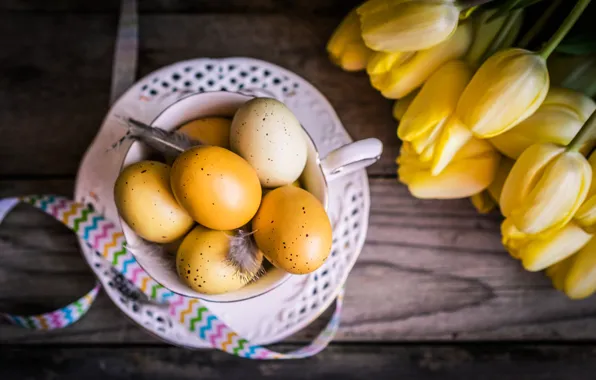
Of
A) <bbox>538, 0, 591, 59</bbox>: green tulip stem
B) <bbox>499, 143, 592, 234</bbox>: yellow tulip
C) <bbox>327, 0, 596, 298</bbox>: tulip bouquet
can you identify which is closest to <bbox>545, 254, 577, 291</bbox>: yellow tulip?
<bbox>327, 0, 596, 298</bbox>: tulip bouquet

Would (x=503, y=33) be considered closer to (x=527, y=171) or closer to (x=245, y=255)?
(x=527, y=171)

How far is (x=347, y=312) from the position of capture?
62 cm

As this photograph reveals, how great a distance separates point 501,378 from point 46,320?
0.49 metres

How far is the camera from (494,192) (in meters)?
0.56

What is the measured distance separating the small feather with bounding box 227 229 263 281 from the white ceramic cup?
0.02 metres

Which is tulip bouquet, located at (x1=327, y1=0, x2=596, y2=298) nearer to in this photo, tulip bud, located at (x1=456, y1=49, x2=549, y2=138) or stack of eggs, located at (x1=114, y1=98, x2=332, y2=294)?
tulip bud, located at (x1=456, y1=49, x2=549, y2=138)

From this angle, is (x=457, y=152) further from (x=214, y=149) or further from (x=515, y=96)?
(x=214, y=149)

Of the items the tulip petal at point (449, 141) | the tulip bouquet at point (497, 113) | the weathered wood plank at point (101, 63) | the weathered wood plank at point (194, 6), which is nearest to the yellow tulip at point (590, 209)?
the tulip bouquet at point (497, 113)

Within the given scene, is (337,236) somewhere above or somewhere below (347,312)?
above

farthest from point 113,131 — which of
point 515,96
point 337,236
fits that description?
point 515,96

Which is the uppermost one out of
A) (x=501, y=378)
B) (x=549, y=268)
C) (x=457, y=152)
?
(x=457, y=152)

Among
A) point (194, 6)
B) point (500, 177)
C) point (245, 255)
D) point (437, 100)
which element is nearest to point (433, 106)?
point (437, 100)

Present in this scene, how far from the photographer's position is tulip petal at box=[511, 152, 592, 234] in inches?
17.6

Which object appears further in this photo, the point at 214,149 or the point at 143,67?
the point at 143,67
